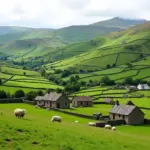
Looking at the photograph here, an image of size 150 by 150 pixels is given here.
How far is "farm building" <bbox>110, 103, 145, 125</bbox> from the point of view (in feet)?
278

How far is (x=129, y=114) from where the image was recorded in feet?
278

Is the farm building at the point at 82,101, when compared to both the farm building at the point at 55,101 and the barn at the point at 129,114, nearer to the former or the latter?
the farm building at the point at 55,101

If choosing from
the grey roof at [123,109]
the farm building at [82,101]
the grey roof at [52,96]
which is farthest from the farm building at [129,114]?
the farm building at [82,101]

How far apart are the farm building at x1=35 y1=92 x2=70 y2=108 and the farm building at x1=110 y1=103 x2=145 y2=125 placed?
30.1 metres

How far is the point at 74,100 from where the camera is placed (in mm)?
131000

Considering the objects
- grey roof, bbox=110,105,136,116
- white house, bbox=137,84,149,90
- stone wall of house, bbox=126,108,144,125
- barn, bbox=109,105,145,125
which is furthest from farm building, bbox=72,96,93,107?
white house, bbox=137,84,149,90

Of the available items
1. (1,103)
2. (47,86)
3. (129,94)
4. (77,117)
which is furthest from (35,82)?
(77,117)

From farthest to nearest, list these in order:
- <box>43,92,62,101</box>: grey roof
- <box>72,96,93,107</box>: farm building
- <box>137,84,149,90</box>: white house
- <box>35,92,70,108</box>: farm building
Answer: <box>137,84,149,90</box>: white house → <box>72,96,93,107</box>: farm building → <box>43,92,62,101</box>: grey roof → <box>35,92,70,108</box>: farm building

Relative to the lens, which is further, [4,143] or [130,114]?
[130,114]

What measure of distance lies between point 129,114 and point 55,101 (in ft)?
128

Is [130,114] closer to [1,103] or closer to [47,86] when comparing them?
[1,103]

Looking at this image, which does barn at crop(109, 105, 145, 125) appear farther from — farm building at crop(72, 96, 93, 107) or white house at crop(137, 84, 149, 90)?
white house at crop(137, 84, 149, 90)

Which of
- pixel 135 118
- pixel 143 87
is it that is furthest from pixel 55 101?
pixel 143 87

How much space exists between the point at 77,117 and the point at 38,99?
41301 mm
